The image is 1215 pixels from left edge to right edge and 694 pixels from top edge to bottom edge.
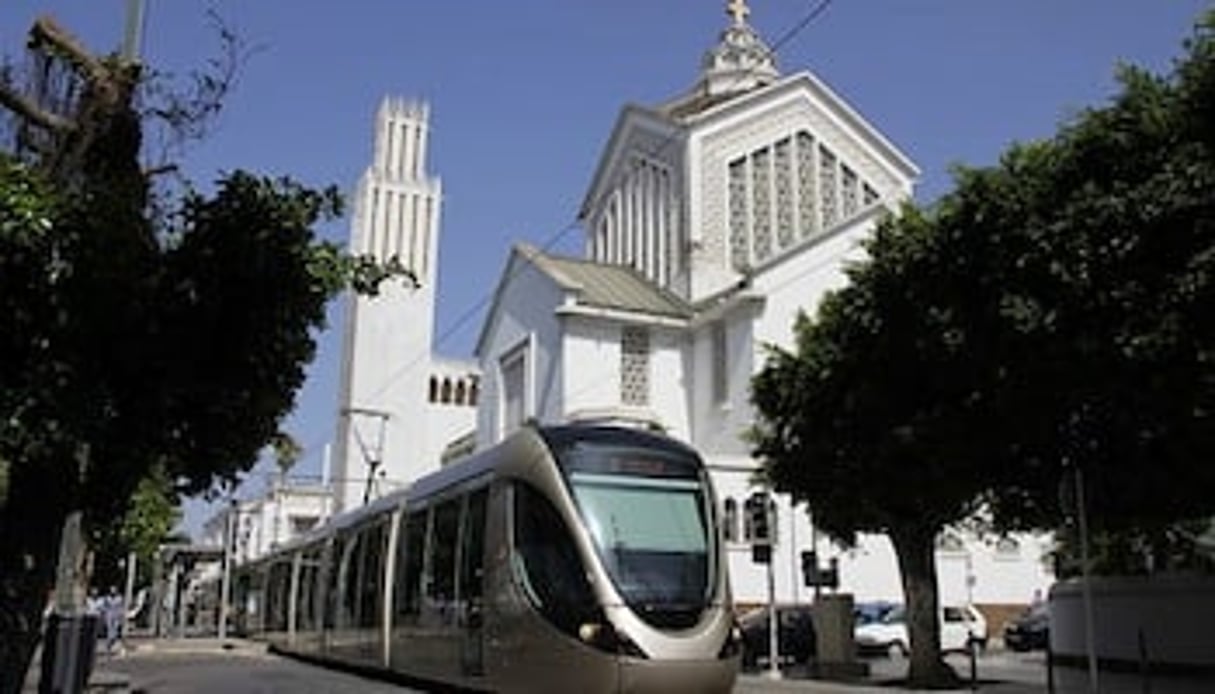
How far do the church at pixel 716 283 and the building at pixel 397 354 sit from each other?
9.26 meters

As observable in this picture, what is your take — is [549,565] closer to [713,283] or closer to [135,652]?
[135,652]

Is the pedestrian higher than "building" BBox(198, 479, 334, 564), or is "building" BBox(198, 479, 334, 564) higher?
"building" BBox(198, 479, 334, 564)

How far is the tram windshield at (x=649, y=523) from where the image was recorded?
14000 millimetres

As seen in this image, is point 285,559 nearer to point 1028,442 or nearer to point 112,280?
point 1028,442

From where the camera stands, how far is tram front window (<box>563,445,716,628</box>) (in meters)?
14.0

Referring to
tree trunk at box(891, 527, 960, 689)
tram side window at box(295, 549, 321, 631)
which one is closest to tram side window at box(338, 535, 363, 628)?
tram side window at box(295, 549, 321, 631)

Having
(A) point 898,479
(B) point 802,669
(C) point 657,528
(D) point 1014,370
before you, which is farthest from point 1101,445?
(B) point 802,669

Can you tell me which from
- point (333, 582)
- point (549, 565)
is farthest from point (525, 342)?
point (549, 565)

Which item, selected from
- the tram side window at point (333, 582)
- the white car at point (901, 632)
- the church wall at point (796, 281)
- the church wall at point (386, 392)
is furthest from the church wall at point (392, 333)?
the tram side window at point (333, 582)

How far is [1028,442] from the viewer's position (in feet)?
72.7

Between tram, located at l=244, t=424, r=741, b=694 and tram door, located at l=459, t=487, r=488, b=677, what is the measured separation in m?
0.03

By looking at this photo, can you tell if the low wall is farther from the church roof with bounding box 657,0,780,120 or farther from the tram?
the church roof with bounding box 657,0,780,120

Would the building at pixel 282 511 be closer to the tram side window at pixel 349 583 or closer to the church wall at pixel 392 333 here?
the church wall at pixel 392 333

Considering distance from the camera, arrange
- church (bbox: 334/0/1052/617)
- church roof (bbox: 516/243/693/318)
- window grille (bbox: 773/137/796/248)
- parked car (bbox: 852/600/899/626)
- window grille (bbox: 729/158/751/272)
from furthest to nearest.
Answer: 1. window grille (bbox: 773/137/796/248)
2. window grille (bbox: 729/158/751/272)
3. church roof (bbox: 516/243/693/318)
4. church (bbox: 334/0/1052/617)
5. parked car (bbox: 852/600/899/626)
